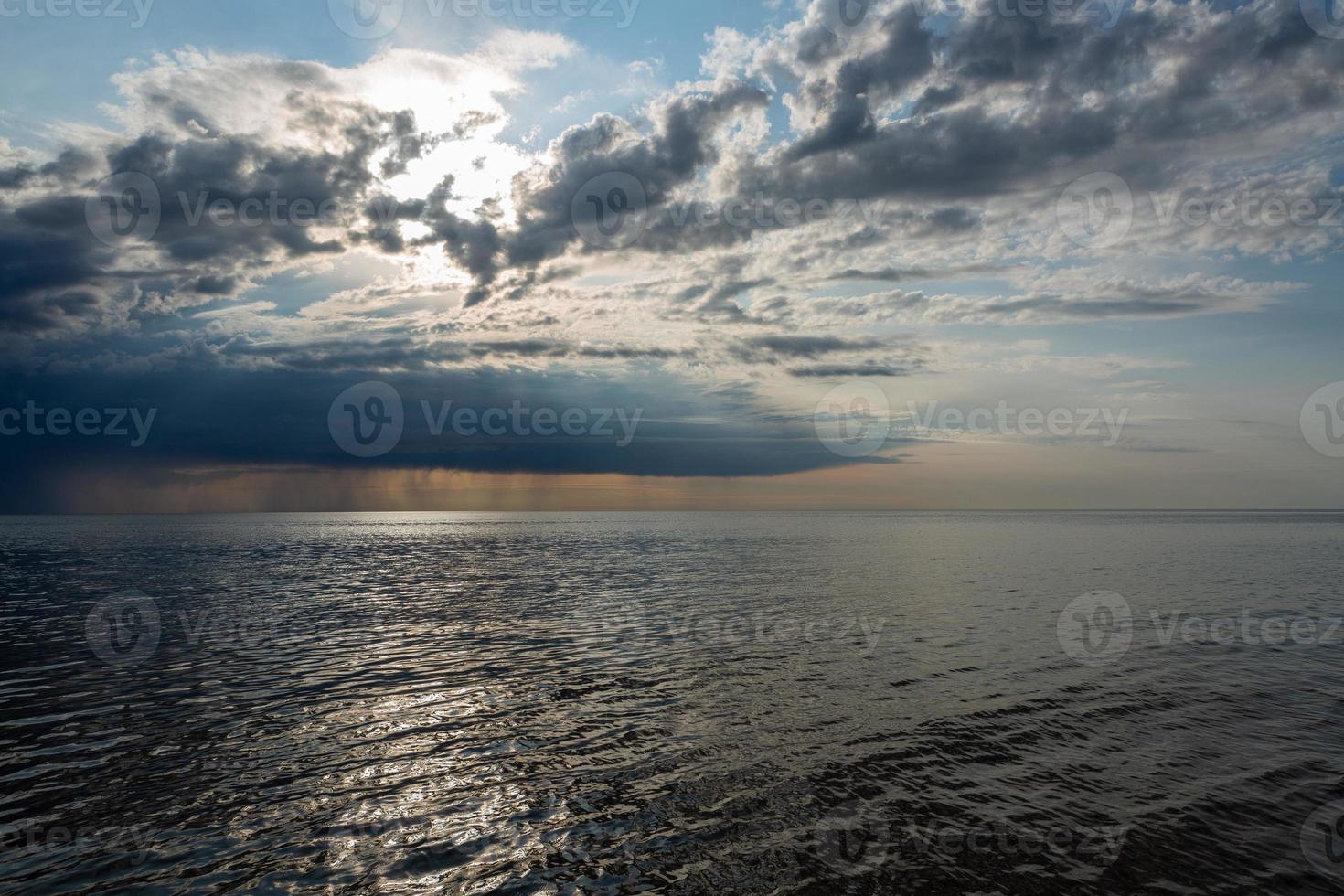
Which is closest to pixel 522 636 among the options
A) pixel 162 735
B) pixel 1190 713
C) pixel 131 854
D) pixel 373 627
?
pixel 373 627

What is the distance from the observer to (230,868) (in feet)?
44.6

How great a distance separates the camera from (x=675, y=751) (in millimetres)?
20000

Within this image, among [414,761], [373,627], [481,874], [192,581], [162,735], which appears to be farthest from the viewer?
[192,581]

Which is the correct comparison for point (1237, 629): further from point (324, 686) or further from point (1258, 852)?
point (324, 686)

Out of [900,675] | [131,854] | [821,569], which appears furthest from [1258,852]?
[821,569]

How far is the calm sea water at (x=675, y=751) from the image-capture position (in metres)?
13.9

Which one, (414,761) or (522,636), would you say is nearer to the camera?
(414,761)

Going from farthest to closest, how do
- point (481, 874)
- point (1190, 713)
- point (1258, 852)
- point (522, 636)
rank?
point (522, 636)
point (1190, 713)
point (1258, 852)
point (481, 874)

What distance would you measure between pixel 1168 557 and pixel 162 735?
371 feet

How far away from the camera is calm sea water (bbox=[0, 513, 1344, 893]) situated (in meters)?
13.9

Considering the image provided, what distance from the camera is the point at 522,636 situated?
38.7 m

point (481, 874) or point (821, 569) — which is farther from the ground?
point (481, 874)

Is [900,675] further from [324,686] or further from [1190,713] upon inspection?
[324,686]

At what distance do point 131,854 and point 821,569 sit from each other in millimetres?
71743
